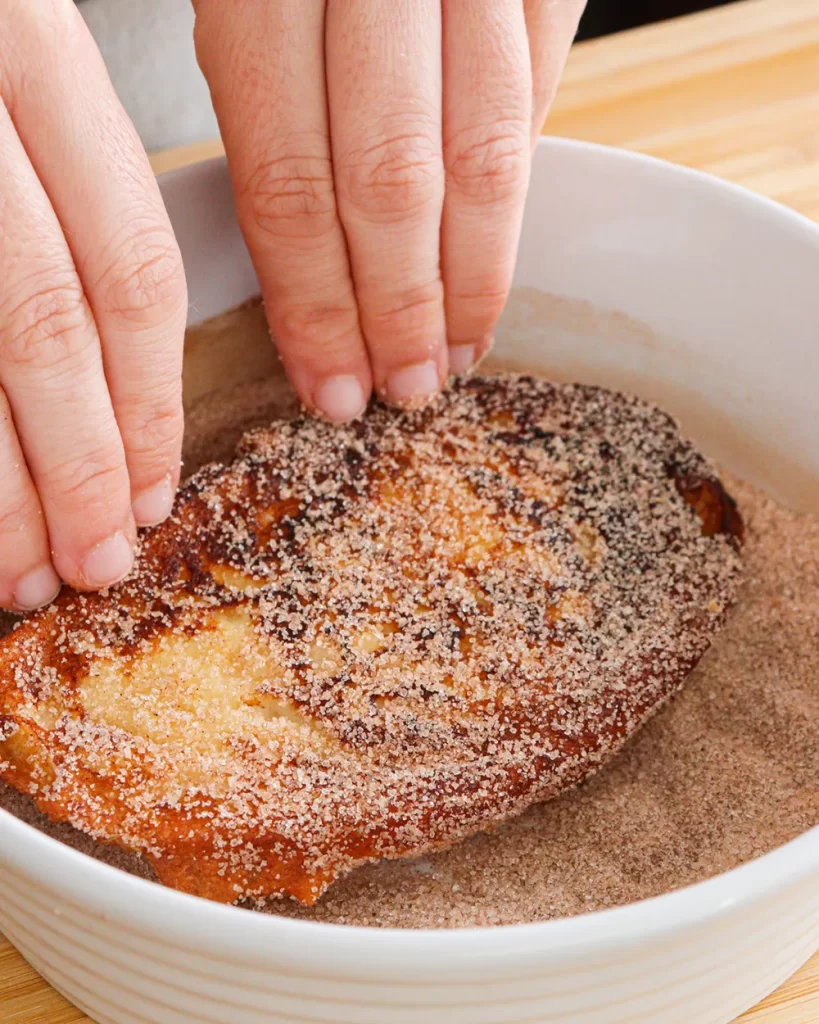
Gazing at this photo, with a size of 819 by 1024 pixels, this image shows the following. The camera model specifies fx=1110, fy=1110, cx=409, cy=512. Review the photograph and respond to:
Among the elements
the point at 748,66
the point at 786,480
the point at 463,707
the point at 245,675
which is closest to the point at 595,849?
the point at 463,707

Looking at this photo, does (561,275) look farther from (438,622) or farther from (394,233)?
(438,622)

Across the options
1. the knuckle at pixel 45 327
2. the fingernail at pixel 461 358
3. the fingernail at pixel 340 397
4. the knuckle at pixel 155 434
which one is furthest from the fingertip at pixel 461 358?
the knuckle at pixel 45 327

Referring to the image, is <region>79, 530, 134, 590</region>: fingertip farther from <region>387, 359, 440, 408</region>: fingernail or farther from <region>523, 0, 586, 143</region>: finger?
<region>523, 0, 586, 143</region>: finger

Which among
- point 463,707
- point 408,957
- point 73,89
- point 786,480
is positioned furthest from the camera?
point 786,480

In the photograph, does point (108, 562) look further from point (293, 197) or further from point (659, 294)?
point (659, 294)

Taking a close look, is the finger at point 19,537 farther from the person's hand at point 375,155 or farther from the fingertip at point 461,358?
the fingertip at point 461,358

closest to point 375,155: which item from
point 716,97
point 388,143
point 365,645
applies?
point 388,143

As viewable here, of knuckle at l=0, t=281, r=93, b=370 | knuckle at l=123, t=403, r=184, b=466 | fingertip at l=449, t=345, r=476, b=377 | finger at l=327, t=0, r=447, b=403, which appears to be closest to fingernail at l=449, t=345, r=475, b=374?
fingertip at l=449, t=345, r=476, b=377
